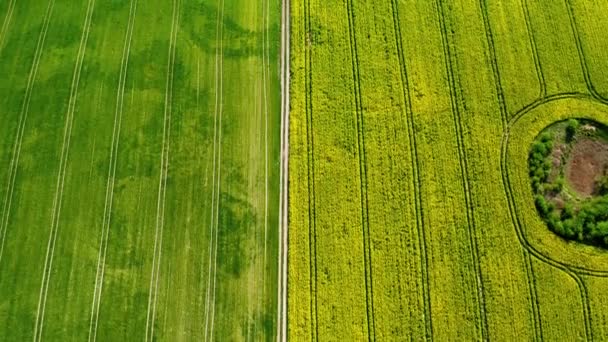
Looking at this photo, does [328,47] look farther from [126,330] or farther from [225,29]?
[126,330]

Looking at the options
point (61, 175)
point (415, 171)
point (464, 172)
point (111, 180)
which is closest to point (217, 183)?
point (111, 180)

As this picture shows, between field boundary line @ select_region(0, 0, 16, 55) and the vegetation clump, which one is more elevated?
field boundary line @ select_region(0, 0, 16, 55)

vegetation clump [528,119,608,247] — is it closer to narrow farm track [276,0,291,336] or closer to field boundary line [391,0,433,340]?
field boundary line [391,0,433,340]

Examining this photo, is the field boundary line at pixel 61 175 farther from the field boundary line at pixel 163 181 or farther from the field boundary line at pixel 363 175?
the field boundary line at pixel 363 175

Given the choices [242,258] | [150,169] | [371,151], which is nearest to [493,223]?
[371,151]

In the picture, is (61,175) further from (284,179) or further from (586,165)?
(586,165)

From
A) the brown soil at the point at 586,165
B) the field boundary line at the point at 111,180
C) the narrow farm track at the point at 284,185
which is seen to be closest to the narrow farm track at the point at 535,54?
the brown soil at the point at 586,165

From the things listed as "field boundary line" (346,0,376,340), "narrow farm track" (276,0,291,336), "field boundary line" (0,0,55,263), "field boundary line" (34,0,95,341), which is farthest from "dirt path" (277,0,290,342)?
"field boundary line" (0,0,55,263)
